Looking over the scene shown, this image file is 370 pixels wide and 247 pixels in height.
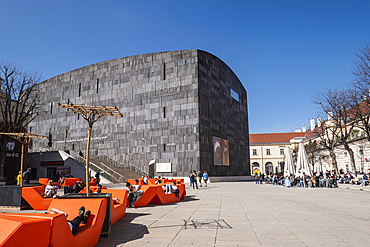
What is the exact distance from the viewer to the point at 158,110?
38.9 metres

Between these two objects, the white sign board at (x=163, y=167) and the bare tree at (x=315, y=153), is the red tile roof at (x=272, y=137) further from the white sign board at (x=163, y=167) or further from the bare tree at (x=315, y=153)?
the white sign board at (x=163, y=167)

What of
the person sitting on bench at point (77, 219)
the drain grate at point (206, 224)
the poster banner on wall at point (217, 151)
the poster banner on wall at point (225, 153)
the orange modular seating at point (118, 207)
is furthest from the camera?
the poster banner on wall at point (225, 153)

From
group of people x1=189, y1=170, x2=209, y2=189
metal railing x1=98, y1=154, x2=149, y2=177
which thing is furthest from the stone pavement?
metal railing x1=98, y1=154, x2=149, y2=177

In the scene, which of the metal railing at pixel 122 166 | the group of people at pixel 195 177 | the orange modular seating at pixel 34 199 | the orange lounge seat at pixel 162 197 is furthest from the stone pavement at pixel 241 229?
the metal railing at pixel 122 166

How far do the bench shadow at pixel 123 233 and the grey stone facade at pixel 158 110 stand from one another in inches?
1121

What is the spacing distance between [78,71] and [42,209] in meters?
40.3

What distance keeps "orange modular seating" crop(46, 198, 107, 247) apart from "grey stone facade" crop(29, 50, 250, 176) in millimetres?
30120

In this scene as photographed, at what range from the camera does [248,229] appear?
6789 millimetres

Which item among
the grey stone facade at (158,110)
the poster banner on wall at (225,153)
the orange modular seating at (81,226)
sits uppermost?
the grey stone facade at (158,110)

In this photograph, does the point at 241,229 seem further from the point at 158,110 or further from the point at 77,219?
the point at 158,110

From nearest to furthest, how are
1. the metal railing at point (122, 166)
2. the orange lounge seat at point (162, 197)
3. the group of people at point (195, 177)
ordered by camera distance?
the orange lounge seat at point (162, 197) → the group of people at point (195, 177) → the metal railing at point (122, 166)

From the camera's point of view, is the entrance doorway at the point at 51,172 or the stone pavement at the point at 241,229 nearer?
the stone pavement at the point at 241,229

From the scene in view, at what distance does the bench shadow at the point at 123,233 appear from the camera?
19.0 feet

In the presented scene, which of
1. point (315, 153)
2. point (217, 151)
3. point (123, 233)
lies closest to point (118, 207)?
point (123, 233)
